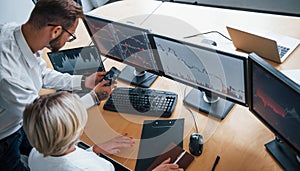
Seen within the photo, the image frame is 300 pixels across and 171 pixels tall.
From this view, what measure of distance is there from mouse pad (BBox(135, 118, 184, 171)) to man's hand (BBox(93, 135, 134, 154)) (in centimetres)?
7

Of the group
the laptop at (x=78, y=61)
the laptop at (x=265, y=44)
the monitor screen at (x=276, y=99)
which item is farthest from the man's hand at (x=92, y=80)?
the monitor screen at (x=276, y=99)

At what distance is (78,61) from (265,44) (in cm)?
110

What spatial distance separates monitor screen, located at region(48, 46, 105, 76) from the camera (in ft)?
5.74

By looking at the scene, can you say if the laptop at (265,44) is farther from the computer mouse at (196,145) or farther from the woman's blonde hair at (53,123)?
the woman's blonde hair at (53,123)

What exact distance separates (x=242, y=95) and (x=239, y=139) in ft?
0.67

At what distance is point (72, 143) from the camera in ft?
3.50

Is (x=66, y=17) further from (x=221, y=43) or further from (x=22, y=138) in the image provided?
(x=221, y=43)

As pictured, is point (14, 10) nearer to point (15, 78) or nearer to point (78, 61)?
point (78, 61)

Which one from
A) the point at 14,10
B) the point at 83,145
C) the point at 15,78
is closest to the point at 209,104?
the point at 83,145

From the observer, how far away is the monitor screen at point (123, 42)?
145 cm

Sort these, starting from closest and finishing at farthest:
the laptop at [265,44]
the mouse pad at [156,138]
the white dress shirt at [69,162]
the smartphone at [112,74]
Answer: the white dress shirt at [69,162] → the mouse pad at [156,138] → the laptop at [265,44] → the smartphone at [112,74]

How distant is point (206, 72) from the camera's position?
4.37ft

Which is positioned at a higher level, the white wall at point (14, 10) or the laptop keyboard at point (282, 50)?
the white wall at point (14, 10)

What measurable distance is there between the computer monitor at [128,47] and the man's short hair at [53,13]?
0.55 ft
